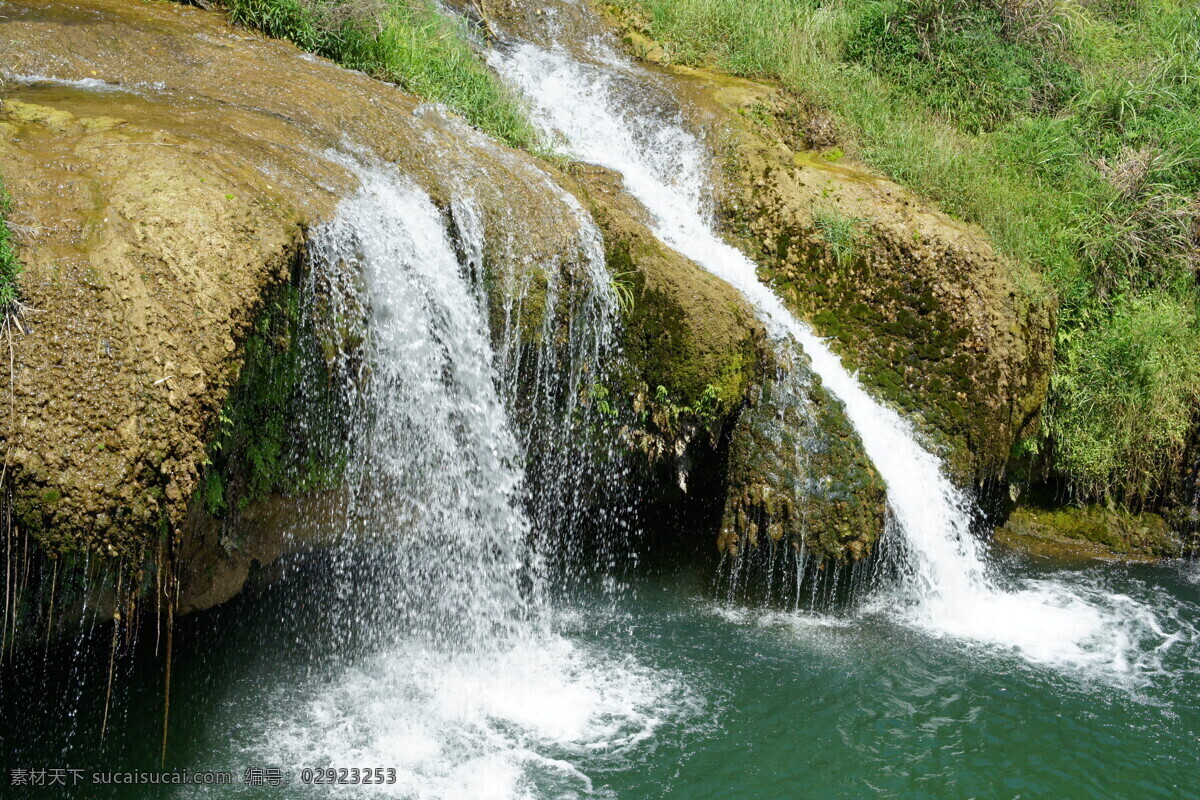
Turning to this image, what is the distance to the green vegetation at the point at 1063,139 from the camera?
845 centimetres

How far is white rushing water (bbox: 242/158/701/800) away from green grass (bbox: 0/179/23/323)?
1411 mm

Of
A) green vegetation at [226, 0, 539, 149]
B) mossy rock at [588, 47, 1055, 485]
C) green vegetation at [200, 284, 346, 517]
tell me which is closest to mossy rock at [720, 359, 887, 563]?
mossy rock at [588, 47, 1055, 485]

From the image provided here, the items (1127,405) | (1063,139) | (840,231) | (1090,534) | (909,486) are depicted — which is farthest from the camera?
(1063,139)

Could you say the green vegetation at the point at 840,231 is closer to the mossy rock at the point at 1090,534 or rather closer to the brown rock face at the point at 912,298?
Answer: the brown rock face at the point at 912,298

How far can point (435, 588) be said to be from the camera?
6.06m

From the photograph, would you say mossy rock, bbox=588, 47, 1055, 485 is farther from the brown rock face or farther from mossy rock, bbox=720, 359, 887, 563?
mossy rock, bbox=720, 359, 887, 563

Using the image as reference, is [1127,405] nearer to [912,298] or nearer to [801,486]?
[912,298]

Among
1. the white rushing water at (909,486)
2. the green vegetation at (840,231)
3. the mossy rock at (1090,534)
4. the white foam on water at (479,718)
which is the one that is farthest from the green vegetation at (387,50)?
the mossy rock at (1090,534)

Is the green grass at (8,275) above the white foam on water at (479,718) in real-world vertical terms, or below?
above

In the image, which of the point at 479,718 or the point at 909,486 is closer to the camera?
the point at 479,718

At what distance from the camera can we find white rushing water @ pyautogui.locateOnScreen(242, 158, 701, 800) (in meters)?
5.19

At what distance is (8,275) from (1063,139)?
953 cm

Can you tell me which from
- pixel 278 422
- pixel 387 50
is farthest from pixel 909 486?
pixel 387 50

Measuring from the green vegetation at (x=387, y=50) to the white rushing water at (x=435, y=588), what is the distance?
241 cm
